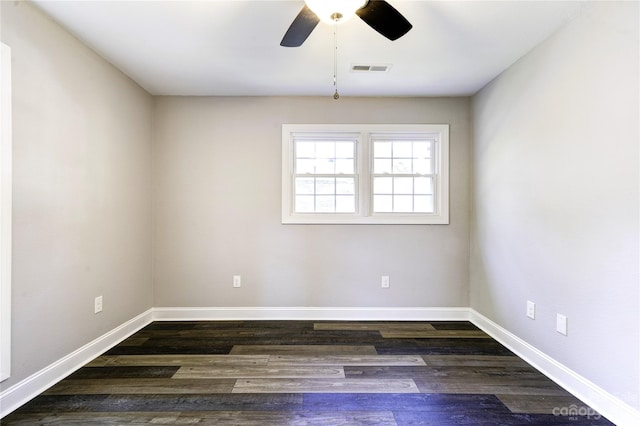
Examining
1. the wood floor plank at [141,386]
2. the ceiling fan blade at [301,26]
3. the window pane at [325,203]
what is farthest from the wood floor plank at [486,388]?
the ceiling fan blade at [301,26]

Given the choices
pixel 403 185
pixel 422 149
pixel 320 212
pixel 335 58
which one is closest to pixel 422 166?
pixel 422 149

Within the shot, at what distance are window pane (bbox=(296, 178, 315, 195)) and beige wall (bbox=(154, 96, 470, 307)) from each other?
0.23 meters

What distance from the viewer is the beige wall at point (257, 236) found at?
3305mm

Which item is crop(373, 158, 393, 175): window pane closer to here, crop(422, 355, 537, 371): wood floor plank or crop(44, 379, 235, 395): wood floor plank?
crop(422, 355, 537, 371): wood floor plank

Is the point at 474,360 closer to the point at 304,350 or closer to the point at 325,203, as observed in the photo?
the point at 304,350

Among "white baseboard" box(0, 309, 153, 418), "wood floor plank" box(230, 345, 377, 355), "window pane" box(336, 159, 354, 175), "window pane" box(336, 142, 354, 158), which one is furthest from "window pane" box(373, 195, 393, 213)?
"white baseboard" box(0, 309, 153, 418)

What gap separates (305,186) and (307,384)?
198cm

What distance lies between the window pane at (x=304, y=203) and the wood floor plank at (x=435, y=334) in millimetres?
1470

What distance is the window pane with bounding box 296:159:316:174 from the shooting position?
11.1ft

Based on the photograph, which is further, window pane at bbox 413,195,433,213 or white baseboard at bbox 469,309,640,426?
window pane at bbox 413,195,433,213

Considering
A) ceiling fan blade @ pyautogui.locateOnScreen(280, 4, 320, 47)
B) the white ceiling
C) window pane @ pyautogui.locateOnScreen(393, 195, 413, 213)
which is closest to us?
ceiling fan blade @ pyautogui.locateOnScreen(280, 4, 320, 47)

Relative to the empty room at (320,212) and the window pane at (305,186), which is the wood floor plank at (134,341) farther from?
the window pane at (305,186)

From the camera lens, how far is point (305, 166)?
11.2ft

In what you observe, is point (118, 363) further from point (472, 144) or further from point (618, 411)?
point (472, 144)
